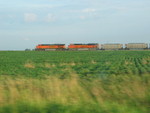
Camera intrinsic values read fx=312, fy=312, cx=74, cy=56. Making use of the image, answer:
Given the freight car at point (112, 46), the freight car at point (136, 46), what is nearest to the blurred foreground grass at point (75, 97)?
the freight car at point (112, 46)

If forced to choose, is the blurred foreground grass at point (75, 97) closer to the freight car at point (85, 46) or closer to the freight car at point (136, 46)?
the freight car at point (85, 46)

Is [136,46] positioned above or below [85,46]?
below

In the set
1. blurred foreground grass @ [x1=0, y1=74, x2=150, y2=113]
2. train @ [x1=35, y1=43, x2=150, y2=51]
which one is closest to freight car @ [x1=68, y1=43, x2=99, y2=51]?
train @ [x1=35, y1=43, x2=150, y2=51]

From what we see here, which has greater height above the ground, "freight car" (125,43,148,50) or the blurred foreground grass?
the blurred foreground grass

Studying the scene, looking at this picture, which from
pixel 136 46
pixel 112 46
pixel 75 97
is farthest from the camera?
pixel 112 46

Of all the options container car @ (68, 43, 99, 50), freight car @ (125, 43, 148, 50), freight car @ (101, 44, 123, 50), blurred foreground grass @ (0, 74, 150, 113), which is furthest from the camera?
freight car @ (101, 44, 123, 50)

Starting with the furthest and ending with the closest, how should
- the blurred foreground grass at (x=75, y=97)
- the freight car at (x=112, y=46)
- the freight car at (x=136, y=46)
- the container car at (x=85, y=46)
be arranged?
the freight car at (x=112, y=46) → the freight car at (x=136, y=46) → the container car at (x=85, y=46) → the blurred foreground grass at (x=75, y=97)

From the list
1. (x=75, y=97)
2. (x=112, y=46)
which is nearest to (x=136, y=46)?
(x=112, y=46)

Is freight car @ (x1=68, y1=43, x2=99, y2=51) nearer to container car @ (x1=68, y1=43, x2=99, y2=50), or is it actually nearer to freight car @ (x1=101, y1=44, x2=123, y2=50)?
container car @ (x1=68, y1=43, x2=99, y2=50)

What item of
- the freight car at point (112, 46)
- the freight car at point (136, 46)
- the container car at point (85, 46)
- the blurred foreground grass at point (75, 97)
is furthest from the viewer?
the freight car at point (112, 46)

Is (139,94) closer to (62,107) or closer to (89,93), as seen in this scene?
(89,93)

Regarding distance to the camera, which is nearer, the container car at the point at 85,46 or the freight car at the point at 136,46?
the container car at the point at 85,46

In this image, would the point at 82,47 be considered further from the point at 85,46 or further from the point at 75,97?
the point at 75,97

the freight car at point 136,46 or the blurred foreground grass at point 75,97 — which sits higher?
the blurred foreground grass at point 75,97
